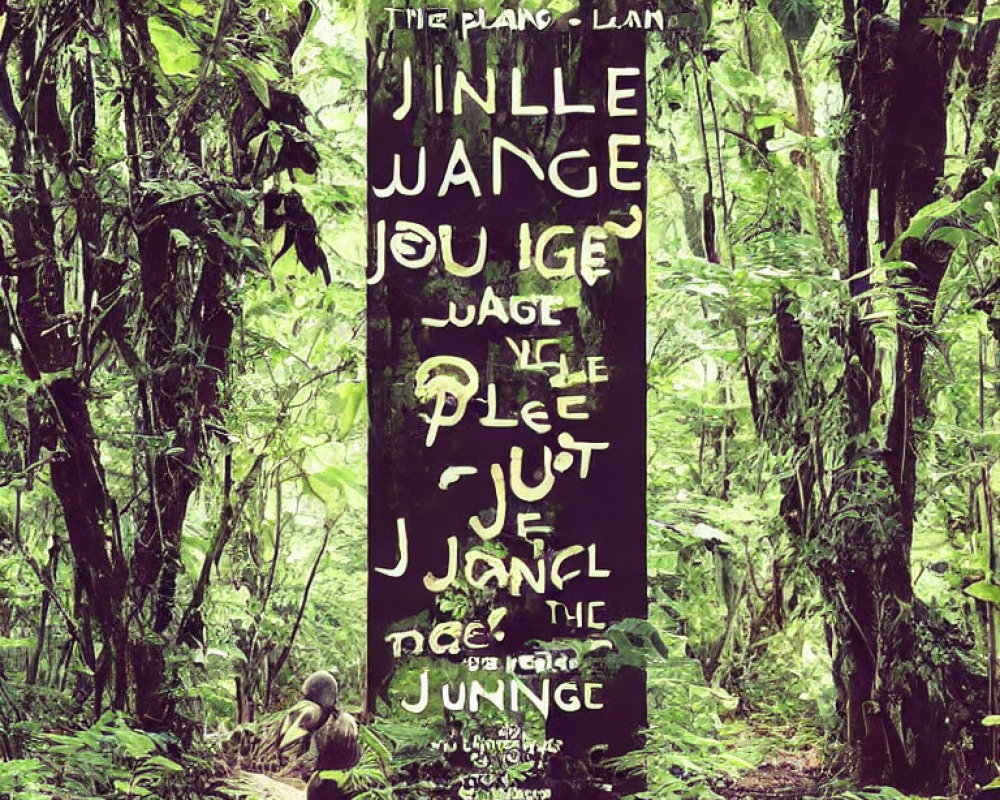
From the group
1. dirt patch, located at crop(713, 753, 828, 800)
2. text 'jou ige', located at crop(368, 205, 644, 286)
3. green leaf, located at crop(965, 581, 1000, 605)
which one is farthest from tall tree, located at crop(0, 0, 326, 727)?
green leaf, located at crop(965, 581, 1000, 605)

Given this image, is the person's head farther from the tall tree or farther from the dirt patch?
the dirt patch

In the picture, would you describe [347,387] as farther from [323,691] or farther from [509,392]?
[323,691]

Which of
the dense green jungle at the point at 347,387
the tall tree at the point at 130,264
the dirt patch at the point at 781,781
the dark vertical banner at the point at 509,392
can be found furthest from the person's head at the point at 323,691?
the dirt patch at the point at 781,781

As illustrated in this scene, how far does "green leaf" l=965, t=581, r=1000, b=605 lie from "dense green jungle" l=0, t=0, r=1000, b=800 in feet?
0.16

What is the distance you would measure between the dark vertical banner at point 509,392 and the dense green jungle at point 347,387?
0.17 m

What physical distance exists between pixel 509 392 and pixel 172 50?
149cm

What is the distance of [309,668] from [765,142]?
2.23 meters

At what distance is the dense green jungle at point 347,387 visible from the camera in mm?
3270

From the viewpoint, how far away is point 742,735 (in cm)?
330

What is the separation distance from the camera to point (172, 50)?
3.32 metres

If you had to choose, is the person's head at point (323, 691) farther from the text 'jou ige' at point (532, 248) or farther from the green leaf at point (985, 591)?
the green leaf at point (985, 591)

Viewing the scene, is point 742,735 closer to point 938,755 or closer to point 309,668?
point 938,755

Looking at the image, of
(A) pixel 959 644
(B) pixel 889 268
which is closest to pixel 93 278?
(B) pixel 889 268

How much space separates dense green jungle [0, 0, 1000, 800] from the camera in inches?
129
